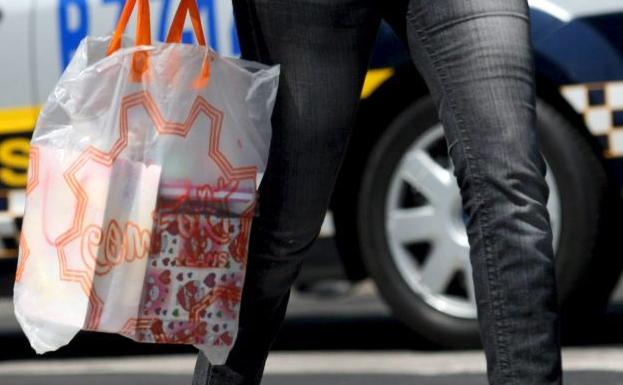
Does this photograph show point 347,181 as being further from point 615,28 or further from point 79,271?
point 79,271

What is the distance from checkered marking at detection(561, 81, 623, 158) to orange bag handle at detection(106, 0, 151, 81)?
219 centimetres

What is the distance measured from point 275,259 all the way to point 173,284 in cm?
21

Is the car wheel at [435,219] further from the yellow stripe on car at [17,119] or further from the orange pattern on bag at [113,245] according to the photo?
the orange pattern on bag at [113,245]

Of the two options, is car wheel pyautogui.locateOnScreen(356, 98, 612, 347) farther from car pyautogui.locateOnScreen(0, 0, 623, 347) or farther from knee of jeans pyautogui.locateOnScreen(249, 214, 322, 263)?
knee of jeans pyautogui.locateOnScreen(249, 214, 322, 263)

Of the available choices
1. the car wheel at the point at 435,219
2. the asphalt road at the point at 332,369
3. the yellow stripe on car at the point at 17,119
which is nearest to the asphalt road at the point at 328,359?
the asphalt road at the point at 332,369

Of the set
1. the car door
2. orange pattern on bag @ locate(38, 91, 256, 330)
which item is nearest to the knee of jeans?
orange pattern on bag @ locate(38, 91, 256, 330)

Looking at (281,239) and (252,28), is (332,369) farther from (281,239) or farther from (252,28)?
(252,28)

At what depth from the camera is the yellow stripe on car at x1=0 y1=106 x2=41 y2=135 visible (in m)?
5.08

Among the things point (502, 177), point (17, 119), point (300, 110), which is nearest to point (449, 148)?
point (502, 177)

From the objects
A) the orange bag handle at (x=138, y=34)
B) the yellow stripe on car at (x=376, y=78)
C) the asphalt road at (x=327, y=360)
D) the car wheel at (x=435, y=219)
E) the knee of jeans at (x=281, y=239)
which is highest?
the orange bag handle at (x=138, y=34)

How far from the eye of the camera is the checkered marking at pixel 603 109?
15.2ft

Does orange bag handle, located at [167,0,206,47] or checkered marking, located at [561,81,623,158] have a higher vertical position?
orange bag handle, located at [167,0,206,47]

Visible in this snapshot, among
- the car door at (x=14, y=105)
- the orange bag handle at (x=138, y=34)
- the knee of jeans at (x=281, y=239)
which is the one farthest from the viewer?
the car door at (x=14, y=105)

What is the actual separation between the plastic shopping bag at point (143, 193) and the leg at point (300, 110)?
0.05 metres
